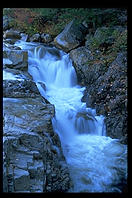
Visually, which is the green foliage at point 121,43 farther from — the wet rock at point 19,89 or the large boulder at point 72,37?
the wet rock at point 19,89

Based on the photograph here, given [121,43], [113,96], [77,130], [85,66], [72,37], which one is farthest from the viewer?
[72,37]

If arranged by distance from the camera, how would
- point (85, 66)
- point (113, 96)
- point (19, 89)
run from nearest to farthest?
point (19, 89)
point (113, 96)
point (85, 66)

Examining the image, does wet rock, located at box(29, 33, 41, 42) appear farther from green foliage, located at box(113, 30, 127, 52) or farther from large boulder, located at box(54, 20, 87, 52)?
green foliage, located at box(113, 30, 127, 52)

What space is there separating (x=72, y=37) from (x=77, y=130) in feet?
18.2

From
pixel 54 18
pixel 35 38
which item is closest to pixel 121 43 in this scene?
pixel 35 38

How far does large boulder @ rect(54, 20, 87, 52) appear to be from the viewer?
1067 cm

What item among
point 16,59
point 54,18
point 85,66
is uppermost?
point 54,18

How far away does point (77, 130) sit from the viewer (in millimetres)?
6805

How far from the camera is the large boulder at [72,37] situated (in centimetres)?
1067

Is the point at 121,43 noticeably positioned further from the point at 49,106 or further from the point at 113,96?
the point at 49,106

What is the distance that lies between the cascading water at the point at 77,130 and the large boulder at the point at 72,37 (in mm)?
388

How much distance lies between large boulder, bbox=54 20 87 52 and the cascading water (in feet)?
1.27
